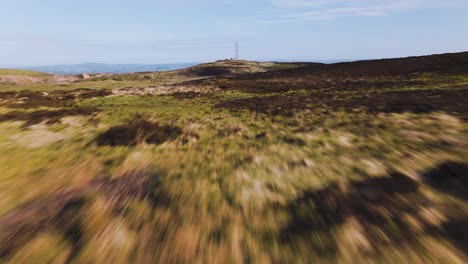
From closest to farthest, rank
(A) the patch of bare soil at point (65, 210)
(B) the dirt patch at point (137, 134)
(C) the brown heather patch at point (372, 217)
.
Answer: (C) the brown heather patch at point (372, 217) → (A) the patch of bare soil at point (65, 210) → (B) the dirt patch at point (137, 134)

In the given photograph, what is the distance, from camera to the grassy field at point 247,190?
581cm

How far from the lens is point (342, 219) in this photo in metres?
6.50

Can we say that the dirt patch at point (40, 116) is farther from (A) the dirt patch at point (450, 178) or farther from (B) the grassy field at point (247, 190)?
(A) the dirt patch at point (450, 178)

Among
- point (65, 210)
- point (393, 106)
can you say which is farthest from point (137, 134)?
point (393, 106)

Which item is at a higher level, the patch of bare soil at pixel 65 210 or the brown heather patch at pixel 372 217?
the brown heather patch at pixel 372 217

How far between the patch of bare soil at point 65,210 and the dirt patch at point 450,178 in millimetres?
7826

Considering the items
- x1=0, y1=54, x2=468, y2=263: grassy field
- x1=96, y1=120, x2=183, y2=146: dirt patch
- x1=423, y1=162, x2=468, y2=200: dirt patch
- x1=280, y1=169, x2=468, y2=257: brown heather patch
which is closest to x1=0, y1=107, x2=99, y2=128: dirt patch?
x1=0, y1=54, x2=468, y2=263: grassy field

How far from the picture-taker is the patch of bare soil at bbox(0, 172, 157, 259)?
6.60m

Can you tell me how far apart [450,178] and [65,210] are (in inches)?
417

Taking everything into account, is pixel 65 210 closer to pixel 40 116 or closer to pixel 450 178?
pixel 450 178

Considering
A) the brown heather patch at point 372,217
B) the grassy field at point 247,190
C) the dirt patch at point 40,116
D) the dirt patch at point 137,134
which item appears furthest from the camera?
the dirt patch at point 40,116

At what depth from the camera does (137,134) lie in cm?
1516

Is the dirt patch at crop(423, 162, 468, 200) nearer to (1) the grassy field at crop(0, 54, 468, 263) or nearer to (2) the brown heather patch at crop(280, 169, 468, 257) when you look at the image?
(1) the grassy field at crop(0, 54, 468, 263)

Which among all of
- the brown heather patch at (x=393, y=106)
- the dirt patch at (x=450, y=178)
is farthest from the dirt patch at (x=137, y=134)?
the dirt patch at (x=450, y=178)
